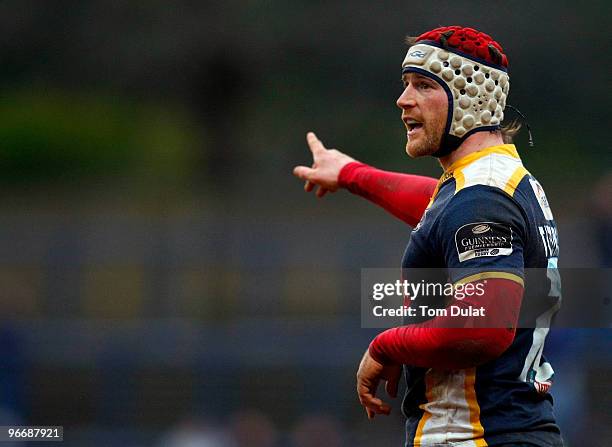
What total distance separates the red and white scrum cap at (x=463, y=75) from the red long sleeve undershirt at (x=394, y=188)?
517mm

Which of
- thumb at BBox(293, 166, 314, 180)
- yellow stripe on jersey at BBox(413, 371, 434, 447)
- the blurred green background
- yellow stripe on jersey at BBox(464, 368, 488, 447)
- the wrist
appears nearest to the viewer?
yellow stripe on jersey at BBox(464, 368, 488, 447)

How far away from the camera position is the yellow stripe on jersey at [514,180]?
276 centimetres

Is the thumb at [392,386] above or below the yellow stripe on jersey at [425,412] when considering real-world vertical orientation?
above

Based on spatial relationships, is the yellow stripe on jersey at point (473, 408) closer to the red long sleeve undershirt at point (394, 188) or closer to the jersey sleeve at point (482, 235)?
the jersey sleeve at point (482, 235)

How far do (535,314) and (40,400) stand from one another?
217 inches

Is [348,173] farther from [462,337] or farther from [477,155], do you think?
[462,337]

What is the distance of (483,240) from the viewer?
263 cm

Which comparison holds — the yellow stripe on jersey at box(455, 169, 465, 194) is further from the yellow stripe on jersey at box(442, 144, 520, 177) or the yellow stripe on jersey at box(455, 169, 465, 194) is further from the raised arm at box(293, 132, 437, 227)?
the raised arm at box(293, 132, 437, 227)

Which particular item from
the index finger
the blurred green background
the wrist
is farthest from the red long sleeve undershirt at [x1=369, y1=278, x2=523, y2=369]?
the blurred green background

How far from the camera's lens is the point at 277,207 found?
1116 centimetres

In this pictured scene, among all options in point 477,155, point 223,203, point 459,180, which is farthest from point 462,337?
point 223,203

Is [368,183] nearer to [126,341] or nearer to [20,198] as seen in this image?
[126,341]

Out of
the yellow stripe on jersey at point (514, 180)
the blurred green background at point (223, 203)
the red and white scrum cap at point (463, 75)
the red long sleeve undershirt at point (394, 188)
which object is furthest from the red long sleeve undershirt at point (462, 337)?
the blurred green background at point (223, 203)

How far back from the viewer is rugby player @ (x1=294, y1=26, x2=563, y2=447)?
2639 mm
